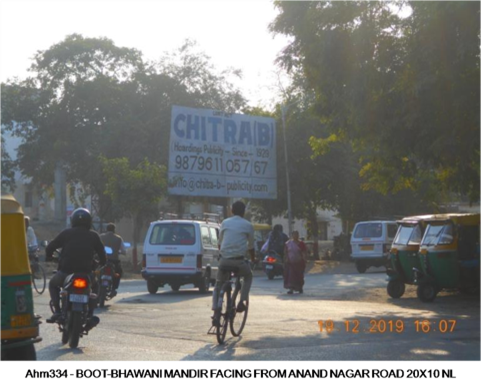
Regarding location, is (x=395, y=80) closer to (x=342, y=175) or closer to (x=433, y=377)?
(x=433, y=377)

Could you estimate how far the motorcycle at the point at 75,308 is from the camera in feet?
38.2

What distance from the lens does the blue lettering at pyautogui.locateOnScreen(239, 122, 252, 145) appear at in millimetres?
36500

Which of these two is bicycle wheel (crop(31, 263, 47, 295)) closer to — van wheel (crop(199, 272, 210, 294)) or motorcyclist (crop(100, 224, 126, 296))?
van wheel (crop(199, 272, 210, 294))

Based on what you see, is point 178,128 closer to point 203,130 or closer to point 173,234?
point 203,130

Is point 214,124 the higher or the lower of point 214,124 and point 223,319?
the higher

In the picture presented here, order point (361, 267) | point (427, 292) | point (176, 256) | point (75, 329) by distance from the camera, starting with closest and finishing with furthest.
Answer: point (75, 329) → point (427, 292) → point (176, 256) → point (361, 267)

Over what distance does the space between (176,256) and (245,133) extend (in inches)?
548

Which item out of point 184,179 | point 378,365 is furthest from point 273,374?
point 184,179

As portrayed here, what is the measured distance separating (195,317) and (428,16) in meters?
6.59

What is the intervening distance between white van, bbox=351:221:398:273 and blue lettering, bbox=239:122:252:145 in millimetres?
5986

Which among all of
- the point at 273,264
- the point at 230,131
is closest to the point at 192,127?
the point at 230,131

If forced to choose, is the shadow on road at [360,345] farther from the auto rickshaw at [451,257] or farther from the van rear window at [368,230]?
the van rear window at [368,230]
